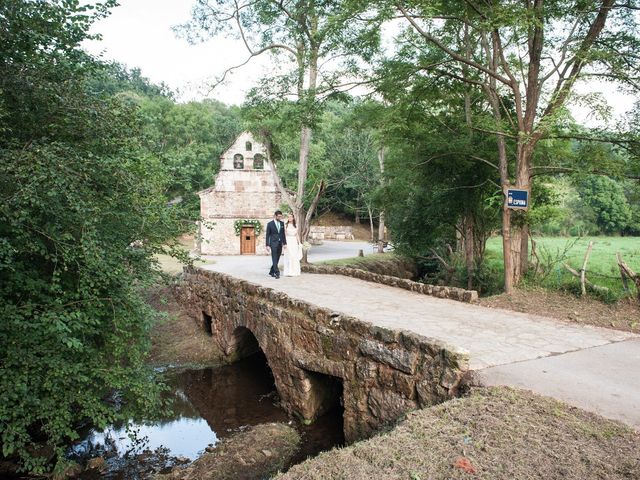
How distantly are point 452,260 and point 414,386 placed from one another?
12.0 meters

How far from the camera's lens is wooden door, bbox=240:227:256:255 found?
2555cm

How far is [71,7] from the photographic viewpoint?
5.52 m

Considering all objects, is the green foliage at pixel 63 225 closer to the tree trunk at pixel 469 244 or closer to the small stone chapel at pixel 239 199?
the tree trunk at pixel 469 244

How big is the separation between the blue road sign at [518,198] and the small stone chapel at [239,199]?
17.7 meters

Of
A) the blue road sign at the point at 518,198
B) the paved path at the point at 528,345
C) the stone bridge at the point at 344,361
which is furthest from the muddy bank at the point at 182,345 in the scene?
the blue road sign at the point at 518,198

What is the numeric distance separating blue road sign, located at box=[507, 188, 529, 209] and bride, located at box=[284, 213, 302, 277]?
616 cm

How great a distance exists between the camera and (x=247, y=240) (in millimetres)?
25688

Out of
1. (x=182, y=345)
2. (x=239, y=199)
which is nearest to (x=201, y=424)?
(x=182, y=345)

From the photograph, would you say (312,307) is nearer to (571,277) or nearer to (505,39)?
(571,277)

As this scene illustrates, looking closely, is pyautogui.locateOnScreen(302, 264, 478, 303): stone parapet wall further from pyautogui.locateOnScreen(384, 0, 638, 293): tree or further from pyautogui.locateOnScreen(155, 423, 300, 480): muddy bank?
pyautogui.locateOnScreen(155, 423, 300, 480): muddy bank

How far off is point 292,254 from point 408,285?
4158mm

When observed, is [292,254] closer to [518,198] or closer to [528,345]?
[518,198]

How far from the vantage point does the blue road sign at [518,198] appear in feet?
28.9

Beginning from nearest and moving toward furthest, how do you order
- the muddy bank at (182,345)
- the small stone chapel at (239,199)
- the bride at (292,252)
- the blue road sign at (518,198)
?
1. the blue road sign at (518,198)
2. the muddy bank at (182,345)
3. the bride at (292,252)
4. the small stone chapel at (239,199)
